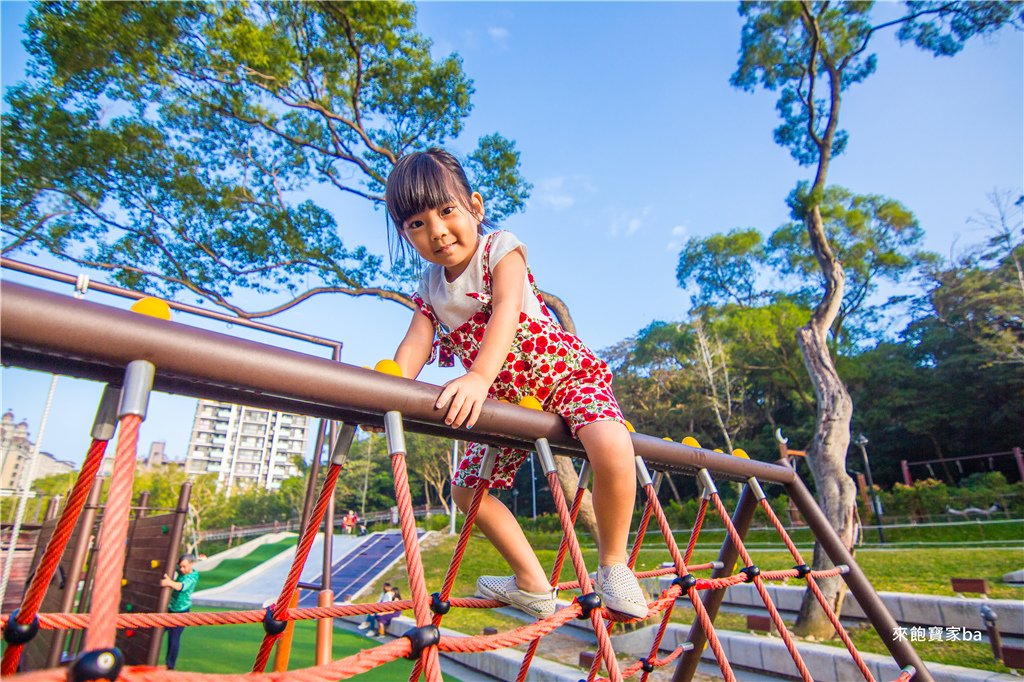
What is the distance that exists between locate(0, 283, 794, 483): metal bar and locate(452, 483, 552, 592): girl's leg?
386 millimetres

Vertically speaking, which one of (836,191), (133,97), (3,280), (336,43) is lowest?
(3,280)

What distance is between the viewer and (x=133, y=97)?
6340 mm

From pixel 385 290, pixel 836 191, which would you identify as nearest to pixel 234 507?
pixel 385 290

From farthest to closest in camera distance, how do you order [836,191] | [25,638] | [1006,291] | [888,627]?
1. [1006,291]
2. [836,191]
3. [888,627]
4. [25,638]

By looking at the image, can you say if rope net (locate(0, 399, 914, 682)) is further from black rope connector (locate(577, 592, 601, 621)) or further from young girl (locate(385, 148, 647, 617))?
young girl (locate(385, 148, 647, 617))

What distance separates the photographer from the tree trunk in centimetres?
534

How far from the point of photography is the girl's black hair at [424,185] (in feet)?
4.42

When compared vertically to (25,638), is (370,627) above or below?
below

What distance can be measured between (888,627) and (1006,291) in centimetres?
2005

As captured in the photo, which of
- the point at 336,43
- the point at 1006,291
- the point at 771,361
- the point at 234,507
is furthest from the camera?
the point at 234,507

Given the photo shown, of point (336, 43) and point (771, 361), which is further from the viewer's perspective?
point (771, 361)

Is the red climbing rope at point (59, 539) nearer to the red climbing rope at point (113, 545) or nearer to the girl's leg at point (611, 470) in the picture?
the red climbing rope at point (113, 545)

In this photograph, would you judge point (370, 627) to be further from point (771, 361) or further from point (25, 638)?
point (771, 361)

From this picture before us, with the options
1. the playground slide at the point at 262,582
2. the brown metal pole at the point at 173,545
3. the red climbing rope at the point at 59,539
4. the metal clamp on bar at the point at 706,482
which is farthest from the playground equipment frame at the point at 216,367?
the playground slide at the point at 262,582
